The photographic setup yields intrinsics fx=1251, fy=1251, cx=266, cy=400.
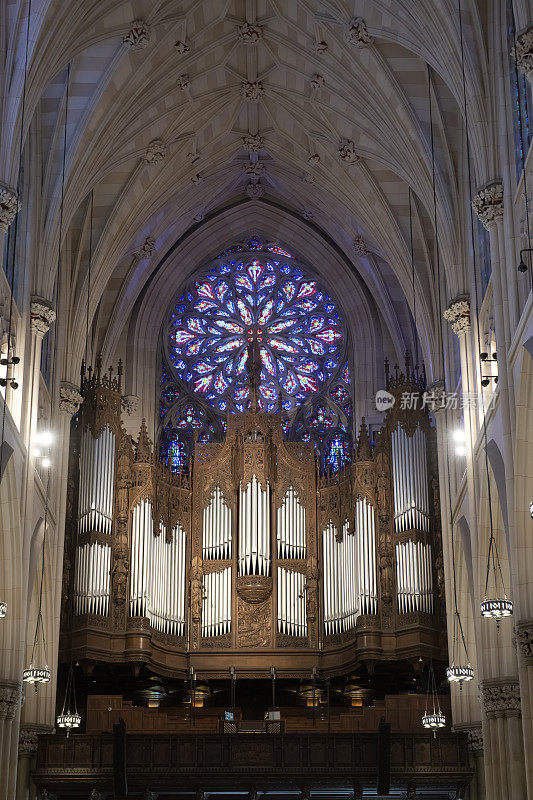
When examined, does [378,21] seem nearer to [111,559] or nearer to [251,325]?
[251,325]

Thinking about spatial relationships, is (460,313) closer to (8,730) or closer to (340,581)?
(340,581)

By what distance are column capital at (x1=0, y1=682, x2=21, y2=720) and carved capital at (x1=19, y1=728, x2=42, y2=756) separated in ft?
9.84

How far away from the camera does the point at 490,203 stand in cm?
2267

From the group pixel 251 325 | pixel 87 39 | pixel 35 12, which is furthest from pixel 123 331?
pixel 35 12

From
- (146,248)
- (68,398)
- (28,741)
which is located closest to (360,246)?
(146,248)

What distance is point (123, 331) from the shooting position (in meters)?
35.1

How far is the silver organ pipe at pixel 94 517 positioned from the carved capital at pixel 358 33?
10973 millimetres

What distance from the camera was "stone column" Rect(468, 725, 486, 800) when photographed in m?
26.4

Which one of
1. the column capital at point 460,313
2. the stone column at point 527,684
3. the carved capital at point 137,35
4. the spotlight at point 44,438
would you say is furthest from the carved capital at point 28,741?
the carved capital at point 137,35

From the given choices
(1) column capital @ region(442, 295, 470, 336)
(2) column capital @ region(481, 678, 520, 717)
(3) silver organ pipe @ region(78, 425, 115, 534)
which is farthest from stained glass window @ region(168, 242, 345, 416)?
(2) column capital @ region(481, 678, 520, 717)

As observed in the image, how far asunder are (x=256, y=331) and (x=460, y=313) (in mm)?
9909

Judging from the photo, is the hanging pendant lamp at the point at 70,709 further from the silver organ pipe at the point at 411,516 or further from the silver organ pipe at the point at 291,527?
the silver organ pipe at the point at 411,516

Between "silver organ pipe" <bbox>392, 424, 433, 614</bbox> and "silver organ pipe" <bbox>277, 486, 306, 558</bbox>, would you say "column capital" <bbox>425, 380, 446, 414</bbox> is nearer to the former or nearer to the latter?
"silver organ pipe" <bbox>392, 424, 433, 614</bbox>

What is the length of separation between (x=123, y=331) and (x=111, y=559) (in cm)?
775
